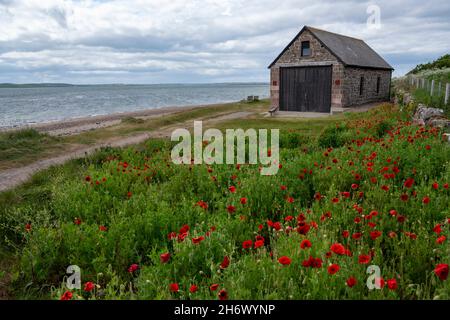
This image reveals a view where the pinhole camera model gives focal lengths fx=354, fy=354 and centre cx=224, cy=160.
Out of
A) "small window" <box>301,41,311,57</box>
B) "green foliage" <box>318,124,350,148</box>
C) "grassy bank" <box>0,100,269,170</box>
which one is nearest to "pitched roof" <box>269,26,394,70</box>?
"small window" <box>301,41,311,57</box>

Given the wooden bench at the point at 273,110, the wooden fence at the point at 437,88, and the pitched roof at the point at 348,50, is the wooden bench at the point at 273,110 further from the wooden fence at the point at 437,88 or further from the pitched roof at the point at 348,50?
the wooden fence at the point at 437,88

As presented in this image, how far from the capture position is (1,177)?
31.8ft

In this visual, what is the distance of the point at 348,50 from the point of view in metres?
26.9

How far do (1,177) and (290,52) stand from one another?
20.3 m

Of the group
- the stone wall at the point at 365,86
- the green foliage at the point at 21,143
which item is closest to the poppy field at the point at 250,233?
the green foliage at the point at 21,143

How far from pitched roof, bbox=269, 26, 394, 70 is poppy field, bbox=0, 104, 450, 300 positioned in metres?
17.0

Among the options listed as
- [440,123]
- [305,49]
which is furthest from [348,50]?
[440,123]

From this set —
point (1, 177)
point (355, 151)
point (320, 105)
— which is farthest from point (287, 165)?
point (320, 105)

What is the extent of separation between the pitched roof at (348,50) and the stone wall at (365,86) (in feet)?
1.61

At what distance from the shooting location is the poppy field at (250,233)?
124 inches

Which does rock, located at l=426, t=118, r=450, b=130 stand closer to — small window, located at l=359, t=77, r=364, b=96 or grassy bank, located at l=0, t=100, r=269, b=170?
grassy bank, located at l=0, t=100, r=269, b=170

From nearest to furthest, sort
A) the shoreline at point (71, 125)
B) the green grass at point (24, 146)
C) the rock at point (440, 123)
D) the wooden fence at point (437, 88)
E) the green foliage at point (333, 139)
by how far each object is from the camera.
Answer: the rock at point (440, 123), the green foliage at point (333, 139), the green grass at point (24, 146), the wooden fence at point (437, 88), the shoreline at point (71, 125)

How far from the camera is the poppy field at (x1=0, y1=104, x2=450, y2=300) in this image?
3141 mm
